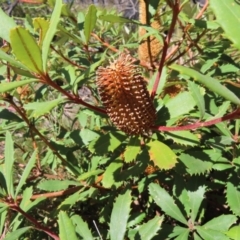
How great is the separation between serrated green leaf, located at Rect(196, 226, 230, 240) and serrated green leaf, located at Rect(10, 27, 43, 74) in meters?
0.68

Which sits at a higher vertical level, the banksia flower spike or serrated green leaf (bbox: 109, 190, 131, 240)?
the banksia flower spike

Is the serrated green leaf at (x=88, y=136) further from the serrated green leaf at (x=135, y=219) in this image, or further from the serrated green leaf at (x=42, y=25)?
the serrated green leaf at (x=42, y=25)

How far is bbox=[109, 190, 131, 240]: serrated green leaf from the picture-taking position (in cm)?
110

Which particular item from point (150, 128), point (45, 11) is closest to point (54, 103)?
point (150, 128)

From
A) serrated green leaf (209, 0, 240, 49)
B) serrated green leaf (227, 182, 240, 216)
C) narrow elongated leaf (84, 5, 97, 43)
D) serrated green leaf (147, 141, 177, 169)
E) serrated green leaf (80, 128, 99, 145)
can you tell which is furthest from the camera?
serrated green leaf (80, 128, 99, 145)

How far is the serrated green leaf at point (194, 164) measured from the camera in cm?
114

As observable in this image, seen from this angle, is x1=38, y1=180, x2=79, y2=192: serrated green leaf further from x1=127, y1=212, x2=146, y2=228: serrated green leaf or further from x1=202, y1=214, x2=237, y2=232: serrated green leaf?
x1=202, y1=214, x2=237, y2=232: serrated green leaf

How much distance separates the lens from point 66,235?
104 cm

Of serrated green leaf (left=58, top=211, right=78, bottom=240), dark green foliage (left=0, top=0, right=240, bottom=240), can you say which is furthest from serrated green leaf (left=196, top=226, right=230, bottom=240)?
serrated green leaf (left=58, top=211, right=78, bottom=240)

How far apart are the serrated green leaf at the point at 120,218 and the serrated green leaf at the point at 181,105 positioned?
0.88ft

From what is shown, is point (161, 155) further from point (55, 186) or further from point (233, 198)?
point (55, 186)

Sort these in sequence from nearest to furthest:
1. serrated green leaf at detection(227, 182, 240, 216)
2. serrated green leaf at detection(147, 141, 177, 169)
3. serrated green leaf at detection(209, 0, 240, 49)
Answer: serrated green leaf at detection(209, 0, 240, 49) < serrated green leaf at detection(147, 141, 177, 169) < serrated green leaf at detection(227, 182, 240, 216)

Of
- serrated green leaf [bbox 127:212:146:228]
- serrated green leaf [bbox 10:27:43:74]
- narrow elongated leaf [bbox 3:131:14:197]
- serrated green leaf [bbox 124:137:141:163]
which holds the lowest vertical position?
serrated green leaf [bbox 127:212:146:228]

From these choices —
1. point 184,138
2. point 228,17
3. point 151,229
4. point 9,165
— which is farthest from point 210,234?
point 228,17
